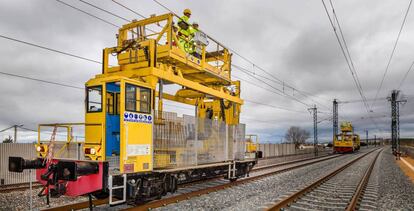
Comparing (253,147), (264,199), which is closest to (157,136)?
(264,199)

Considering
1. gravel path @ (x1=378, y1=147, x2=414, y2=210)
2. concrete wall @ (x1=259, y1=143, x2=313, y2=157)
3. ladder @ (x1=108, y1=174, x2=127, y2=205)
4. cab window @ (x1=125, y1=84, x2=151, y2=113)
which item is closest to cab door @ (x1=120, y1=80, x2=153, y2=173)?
cab window @ (x1=125, y1=84, x2=151, y2=113)

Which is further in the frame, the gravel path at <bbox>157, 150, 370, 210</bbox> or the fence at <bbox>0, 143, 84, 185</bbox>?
the fence at <bbox>0, 143, 84, 185</bbox>

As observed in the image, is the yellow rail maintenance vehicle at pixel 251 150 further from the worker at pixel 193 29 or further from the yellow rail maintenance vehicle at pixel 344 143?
the yellow rail maintenance vehicle at pixel 344 143

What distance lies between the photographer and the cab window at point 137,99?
7.98 m

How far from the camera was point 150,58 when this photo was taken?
8938 mm

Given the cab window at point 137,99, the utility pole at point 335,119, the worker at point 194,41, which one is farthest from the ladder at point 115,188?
the utility pole at point 335,119

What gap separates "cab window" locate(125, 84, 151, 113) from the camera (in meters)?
7.98

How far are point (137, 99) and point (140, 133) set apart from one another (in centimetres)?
88

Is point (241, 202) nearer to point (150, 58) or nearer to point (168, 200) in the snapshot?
point (168, 200)

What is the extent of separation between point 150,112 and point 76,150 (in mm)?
2230

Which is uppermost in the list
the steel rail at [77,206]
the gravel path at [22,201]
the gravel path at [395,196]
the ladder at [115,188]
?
the ladder at [115,188]

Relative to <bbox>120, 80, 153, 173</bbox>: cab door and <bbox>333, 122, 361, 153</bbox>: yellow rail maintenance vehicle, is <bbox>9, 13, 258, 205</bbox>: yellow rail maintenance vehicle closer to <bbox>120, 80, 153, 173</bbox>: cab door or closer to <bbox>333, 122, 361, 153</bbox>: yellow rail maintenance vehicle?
<bbox>120, 80, 153, 173</bbox>: cab door

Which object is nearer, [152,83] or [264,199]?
[152,83]

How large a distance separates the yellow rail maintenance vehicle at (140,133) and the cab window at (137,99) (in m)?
0.02
